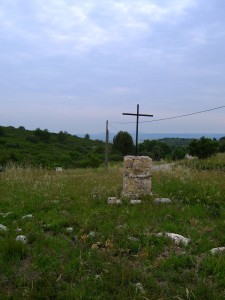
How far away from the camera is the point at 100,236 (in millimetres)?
5629

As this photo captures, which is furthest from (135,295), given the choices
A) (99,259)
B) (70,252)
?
(70,252)

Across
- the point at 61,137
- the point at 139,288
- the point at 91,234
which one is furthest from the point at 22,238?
the point at 61,137

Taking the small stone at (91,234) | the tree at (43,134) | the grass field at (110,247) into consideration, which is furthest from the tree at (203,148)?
the tree at (43,134)

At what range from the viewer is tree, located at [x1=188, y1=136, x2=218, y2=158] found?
96.9 feet

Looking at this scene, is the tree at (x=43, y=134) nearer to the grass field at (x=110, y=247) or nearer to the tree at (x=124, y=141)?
the tree at (x=124, y=141)

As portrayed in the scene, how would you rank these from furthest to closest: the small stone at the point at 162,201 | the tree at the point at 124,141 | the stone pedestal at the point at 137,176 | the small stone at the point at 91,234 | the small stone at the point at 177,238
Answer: the tree at the point at 124,141
the stone pedestal at the point at 137,176
the small stone at the point at 162,201
the small stone at the point at 91,234
the small stone at the point at 177,238

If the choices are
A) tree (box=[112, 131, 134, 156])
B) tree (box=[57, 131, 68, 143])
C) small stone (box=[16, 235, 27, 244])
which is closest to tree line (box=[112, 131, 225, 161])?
tree (box=[112, 131, 134, 156])

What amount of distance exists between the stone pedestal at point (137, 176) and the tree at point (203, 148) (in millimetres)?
21887

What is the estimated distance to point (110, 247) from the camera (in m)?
5.14

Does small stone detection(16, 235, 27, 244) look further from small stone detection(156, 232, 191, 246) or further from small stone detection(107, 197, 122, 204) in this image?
small stone detection(107, 197, 122, 204)

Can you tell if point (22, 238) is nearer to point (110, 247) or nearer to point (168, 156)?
point (110, 247)

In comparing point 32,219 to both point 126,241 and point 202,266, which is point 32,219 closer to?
point 126,241

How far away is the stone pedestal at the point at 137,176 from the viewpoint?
28.2ft

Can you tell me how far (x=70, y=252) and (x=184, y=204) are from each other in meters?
3.65
